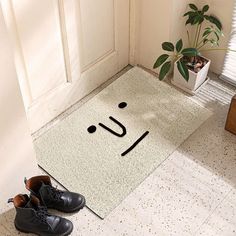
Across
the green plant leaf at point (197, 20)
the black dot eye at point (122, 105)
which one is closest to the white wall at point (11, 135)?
the black dot eye at point (122, 105)

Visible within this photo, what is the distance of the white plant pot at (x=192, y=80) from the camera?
2.30 m

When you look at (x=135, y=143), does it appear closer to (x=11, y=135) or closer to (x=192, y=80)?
(x=192, y=80)

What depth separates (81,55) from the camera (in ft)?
7.20

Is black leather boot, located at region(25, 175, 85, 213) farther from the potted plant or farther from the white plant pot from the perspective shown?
the white plant pot

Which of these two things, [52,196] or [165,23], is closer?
[52,196]

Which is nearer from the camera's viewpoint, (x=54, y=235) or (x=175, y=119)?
(x=54, y=235)

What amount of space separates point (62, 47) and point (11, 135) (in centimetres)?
59

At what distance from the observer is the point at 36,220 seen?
5.62 feet

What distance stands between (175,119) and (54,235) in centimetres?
89

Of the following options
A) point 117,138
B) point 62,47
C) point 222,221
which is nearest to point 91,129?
point 117,138

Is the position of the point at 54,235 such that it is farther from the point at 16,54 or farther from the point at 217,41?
the point at 217,41

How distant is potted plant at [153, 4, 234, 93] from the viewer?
218 centimetres

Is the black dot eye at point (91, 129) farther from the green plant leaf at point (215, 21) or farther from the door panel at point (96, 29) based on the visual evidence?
the green plant leaf at point (215, 21)

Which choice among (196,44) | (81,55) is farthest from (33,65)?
(196,44)
